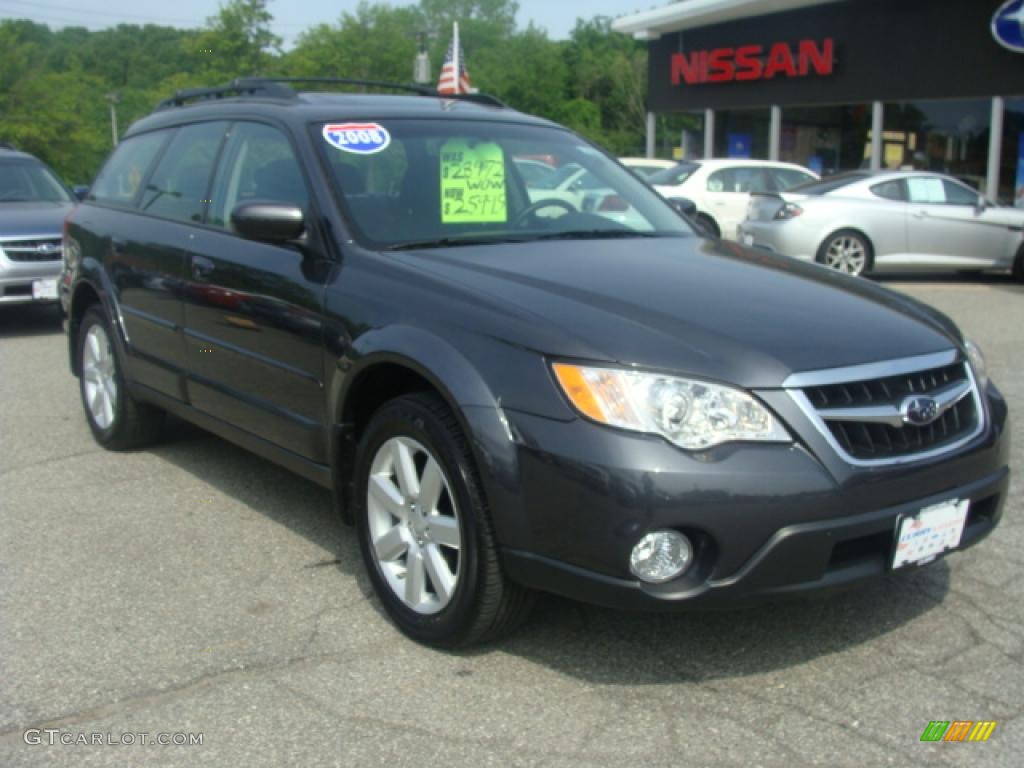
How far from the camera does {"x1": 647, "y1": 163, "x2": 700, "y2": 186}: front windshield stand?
16.7 m

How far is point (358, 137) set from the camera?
440 centimetres

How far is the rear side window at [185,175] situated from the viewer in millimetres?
5027

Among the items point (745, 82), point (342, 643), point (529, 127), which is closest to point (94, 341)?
point (529, 127)

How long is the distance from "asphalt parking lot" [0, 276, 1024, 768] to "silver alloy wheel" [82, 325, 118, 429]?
43.9 inches

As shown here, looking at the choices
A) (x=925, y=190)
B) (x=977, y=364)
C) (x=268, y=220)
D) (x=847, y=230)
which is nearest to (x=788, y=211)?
(x=847, y=230)

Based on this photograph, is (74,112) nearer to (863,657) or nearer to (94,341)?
(94,341)

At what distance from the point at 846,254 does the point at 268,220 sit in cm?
1115

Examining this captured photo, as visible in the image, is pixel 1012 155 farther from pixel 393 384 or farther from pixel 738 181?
pixel 393 384

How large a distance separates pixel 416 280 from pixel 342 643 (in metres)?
1.17

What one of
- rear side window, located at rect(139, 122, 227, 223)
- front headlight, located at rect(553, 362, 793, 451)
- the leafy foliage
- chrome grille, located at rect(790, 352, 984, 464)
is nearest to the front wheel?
rear side window, located at rect(139, 122, 227, 223)

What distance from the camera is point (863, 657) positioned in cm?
353

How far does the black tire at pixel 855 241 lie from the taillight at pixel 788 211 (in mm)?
466

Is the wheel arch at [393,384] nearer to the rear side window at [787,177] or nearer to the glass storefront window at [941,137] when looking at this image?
the rear side window at [787,177]

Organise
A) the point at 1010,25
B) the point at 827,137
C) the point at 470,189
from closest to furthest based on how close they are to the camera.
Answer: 1. the point at 470,189
2. the point at 1010,25
3. the point at 827,137
